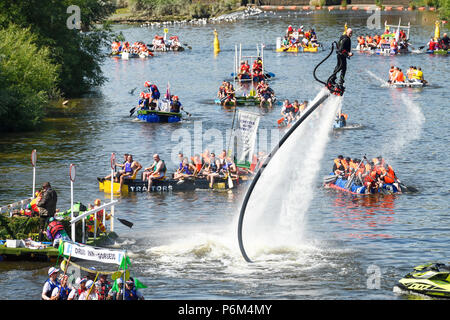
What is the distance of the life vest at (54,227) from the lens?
1230 inches

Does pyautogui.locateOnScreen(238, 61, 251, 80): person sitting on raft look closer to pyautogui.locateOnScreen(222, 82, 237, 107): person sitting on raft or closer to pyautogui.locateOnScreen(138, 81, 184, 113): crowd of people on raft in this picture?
pyautogui.locateOnScreen(222, 82, 237, 107): person sitting on raft

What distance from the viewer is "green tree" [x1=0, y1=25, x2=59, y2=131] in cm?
5766

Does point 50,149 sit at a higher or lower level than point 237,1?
lower

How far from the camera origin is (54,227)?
31250 millimetres

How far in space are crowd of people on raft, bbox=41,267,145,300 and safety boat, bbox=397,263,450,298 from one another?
8.88m

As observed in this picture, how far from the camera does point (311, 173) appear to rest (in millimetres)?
47156

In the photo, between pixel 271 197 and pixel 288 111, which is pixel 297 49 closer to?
pixel 288 111

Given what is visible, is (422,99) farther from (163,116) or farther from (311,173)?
(311,173)

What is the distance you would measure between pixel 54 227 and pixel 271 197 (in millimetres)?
8195

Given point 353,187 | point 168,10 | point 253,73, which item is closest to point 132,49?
point 253,73

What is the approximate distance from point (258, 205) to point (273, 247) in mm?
1713

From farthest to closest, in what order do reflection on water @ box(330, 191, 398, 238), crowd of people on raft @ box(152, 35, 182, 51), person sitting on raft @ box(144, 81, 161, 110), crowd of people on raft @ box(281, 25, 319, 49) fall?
crowd of people on raft @ box(152, 35, 182, 51) → crowd of people on raft @ box(281, 25, 319, 49) → person sitting on raft @ box(144, 81, 161, 110) → reflection on water @ box(330, 191, 398, 238)

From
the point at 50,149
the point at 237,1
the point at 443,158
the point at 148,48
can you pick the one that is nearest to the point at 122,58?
the point at 148,48

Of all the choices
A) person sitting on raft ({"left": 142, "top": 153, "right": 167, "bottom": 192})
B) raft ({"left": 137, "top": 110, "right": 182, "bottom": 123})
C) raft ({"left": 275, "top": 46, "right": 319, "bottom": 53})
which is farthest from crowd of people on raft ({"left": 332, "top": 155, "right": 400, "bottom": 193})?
raft ({"left": 275, "top": 46, "right": 319, "bottom": 53})
